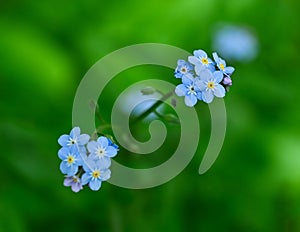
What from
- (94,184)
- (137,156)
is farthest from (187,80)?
(137,156)

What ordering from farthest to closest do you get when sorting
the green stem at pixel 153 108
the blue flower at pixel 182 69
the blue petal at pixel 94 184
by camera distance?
the green stem at pixel 153 108 → the blue flower at pixel 182 69 → the blue petal at pixel 94 184

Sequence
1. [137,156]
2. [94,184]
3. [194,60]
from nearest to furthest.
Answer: [94,184]
[194,60]
[137,156]

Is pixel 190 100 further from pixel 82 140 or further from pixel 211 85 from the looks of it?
pixel 82 140

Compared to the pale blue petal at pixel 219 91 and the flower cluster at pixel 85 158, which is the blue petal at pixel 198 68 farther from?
the flower cluster at pixel 85 158

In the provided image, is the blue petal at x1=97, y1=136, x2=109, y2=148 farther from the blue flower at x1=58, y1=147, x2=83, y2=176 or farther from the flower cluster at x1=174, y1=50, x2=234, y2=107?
the flower cluster at x1=174, y1=50, x2=234, y2=107

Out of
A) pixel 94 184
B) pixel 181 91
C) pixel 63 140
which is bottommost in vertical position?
pixel 94 184

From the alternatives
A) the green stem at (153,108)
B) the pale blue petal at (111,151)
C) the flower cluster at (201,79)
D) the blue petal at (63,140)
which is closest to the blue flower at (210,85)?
the flower cluster at (201,79)

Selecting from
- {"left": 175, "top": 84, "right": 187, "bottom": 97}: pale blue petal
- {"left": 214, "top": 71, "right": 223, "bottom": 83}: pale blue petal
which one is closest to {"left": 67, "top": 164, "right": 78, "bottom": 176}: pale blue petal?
{"left": 175, "top": 84, "right": 187, "bottom": 97}: pale blue petal

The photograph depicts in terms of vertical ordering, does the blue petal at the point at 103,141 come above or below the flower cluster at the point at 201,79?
below

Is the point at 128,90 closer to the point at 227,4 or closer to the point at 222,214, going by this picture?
the point at 222,214
